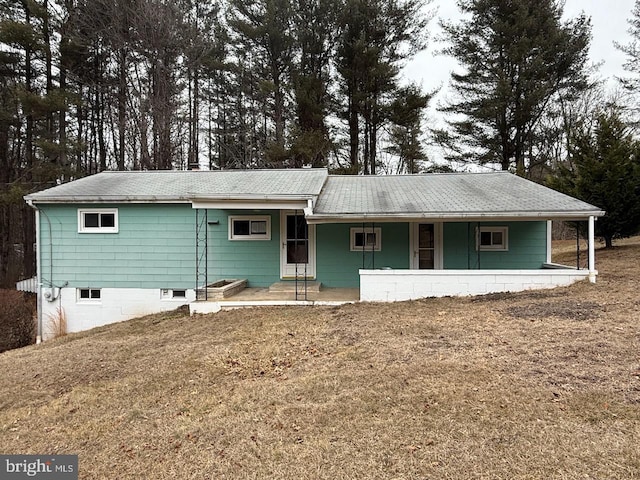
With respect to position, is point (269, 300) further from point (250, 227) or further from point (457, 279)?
point (457, 279)

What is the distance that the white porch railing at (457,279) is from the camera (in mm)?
7883

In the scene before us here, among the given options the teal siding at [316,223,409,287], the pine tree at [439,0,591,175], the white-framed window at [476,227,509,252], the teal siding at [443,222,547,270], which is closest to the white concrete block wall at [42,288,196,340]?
the teal siding at [316,223,409,287]

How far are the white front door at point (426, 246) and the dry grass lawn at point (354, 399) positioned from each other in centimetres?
325

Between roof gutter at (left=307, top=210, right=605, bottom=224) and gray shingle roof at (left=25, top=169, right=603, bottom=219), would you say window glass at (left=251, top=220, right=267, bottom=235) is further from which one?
roof gutter at (left=307, top=210, right=605, bottom=224)

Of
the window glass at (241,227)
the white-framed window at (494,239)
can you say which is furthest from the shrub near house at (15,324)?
the white-framed window at (494,239)

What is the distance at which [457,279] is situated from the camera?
26.1 ft

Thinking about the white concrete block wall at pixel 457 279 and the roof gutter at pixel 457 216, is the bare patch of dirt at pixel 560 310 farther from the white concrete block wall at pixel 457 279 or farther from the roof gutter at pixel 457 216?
the roof gutter at pixel 457 216

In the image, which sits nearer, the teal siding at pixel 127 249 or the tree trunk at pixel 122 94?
the teal siding at pixel 127 249

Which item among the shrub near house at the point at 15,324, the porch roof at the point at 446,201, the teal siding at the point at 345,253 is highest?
the porch roof at the point at 446,201

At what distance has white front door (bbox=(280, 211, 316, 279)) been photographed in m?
9.56

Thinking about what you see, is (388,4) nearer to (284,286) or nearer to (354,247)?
(354,247)

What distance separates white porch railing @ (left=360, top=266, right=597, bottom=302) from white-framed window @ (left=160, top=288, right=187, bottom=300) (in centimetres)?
478

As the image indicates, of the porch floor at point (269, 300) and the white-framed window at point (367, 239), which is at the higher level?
the white-framed window at point (367, 239)

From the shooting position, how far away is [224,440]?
313cm
